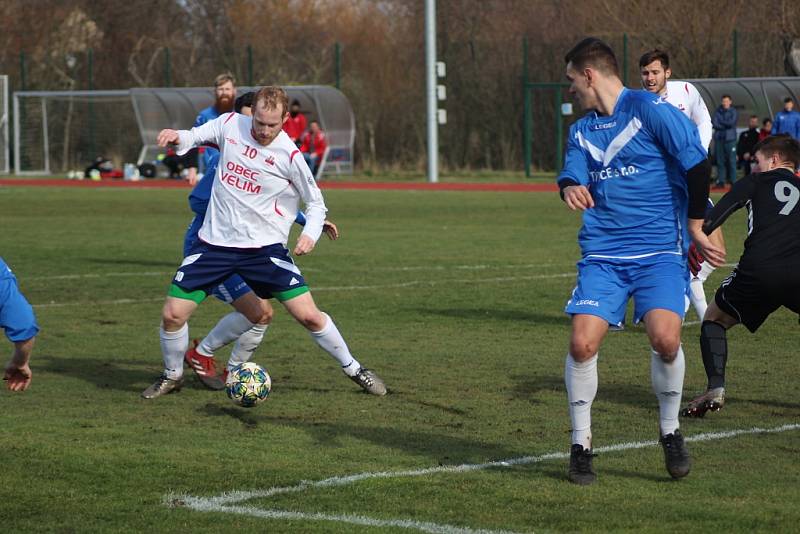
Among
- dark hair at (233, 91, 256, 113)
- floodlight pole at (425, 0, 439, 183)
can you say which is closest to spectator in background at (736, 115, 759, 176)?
floodlight pole at (425, 0, 439, 183)

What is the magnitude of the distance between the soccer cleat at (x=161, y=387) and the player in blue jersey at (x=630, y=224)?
10.3 ft

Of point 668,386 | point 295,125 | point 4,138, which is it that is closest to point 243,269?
point 668,386

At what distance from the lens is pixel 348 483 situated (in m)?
6.03

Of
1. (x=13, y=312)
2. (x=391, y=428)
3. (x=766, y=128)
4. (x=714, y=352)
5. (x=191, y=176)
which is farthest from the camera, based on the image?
(x=766, y=128)

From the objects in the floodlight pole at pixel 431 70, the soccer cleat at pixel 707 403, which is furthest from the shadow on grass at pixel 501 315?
the floodlight pole at pixel 431 70

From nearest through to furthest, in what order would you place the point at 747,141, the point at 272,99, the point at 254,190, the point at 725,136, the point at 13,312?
the point at 13,312, the point at 272,99, the point at 254,190, the point at 725,136, the point at 747,141

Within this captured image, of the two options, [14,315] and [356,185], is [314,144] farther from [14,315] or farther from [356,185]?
[14,315]

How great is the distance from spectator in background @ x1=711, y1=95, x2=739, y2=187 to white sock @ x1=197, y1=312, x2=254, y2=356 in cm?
2303

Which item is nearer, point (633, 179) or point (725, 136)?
→ point (633, 179)

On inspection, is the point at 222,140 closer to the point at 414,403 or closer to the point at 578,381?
the point at 414,403

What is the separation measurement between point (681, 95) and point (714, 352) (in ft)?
7.65

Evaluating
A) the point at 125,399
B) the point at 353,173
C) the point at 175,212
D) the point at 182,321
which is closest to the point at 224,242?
the point at 182,321

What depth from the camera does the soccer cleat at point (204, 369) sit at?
28.6 ft

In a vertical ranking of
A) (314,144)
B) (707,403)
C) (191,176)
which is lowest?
(314,144)
